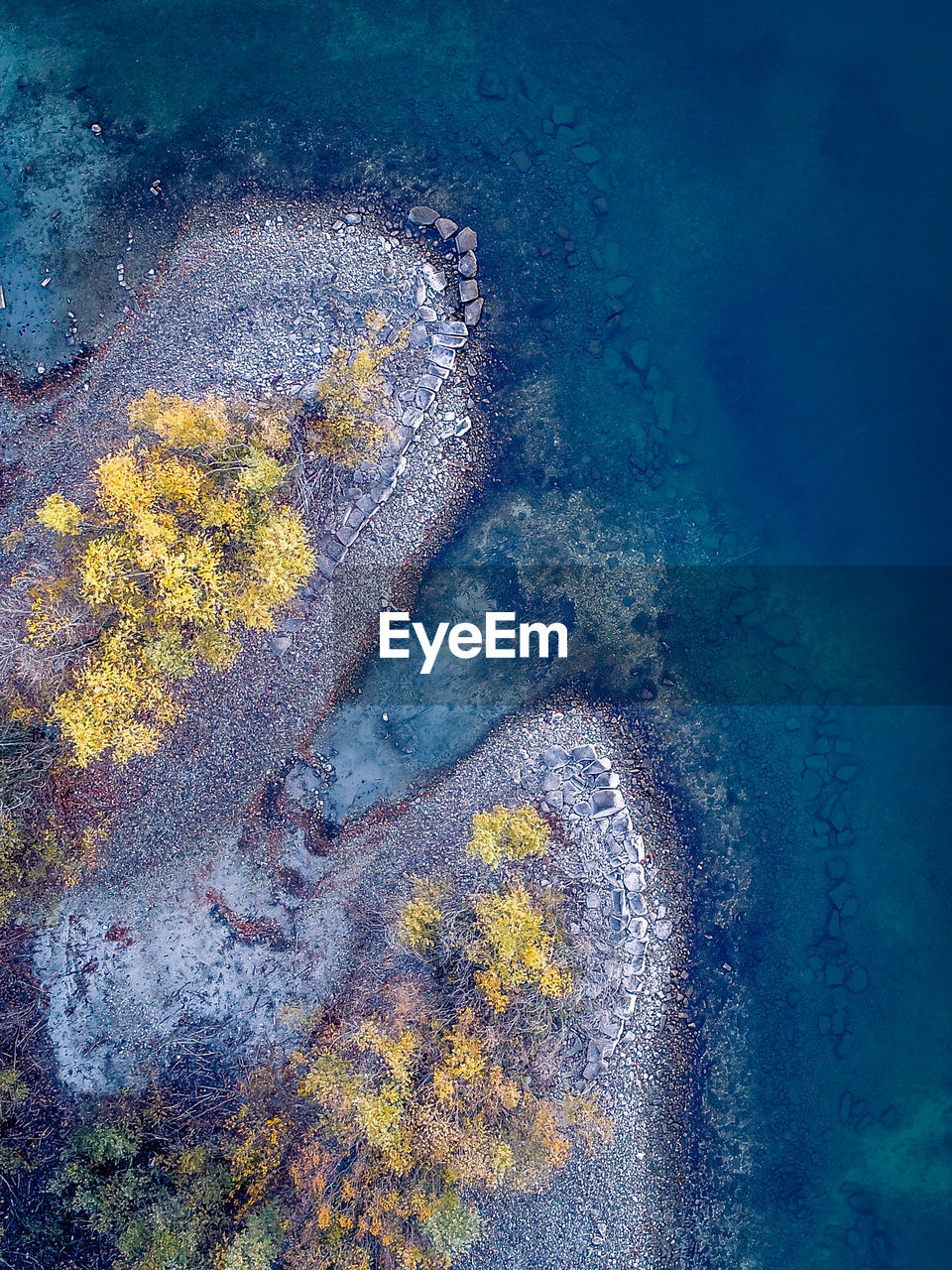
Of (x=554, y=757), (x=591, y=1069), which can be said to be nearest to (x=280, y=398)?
(x=554, y=757)

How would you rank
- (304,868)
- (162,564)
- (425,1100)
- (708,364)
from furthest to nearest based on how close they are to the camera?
(708,364), (304,868), (425,1100), (162,564)

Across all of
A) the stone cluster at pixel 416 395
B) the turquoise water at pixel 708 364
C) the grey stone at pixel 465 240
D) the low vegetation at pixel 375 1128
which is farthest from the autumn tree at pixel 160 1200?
the grey stone at pixel 465 240

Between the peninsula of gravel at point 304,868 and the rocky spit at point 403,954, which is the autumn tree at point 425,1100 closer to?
the peninsula of gravel at point 304,868

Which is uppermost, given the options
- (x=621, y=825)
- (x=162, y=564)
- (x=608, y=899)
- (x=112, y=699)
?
(x=162, y=564)

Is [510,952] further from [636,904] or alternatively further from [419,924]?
[636,904]

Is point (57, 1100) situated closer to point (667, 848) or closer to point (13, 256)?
point (667, 848)

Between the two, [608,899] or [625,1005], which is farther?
[608,899]

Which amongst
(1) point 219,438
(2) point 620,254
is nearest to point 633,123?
(2) point 620,254
